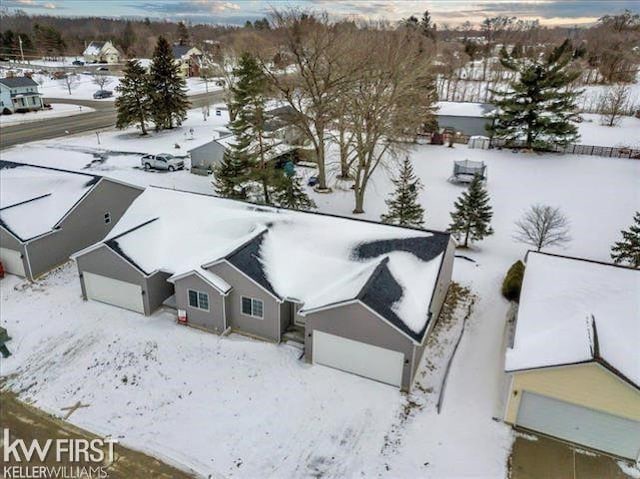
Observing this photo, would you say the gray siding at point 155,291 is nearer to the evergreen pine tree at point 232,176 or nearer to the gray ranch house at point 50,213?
the gray ranch house at point 50,213

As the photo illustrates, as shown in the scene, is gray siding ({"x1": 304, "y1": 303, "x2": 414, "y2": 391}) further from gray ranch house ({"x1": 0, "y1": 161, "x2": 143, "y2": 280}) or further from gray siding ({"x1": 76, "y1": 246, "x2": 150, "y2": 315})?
gray ranch house ({"x1": 0, "y1": 161, "x2": 143, "y2": 280})

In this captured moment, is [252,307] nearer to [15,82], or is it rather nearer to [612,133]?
[612,133]

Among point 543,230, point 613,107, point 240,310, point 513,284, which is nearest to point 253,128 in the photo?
point 240,310

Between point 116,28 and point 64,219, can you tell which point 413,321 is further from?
point 116,28

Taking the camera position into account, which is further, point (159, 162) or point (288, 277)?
point (159, 162)

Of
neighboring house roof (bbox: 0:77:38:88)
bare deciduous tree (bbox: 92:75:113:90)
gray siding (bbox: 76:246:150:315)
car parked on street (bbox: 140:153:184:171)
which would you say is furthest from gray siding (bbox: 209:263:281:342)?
bare deciduous tree (bbox: 92:75:113:90)
